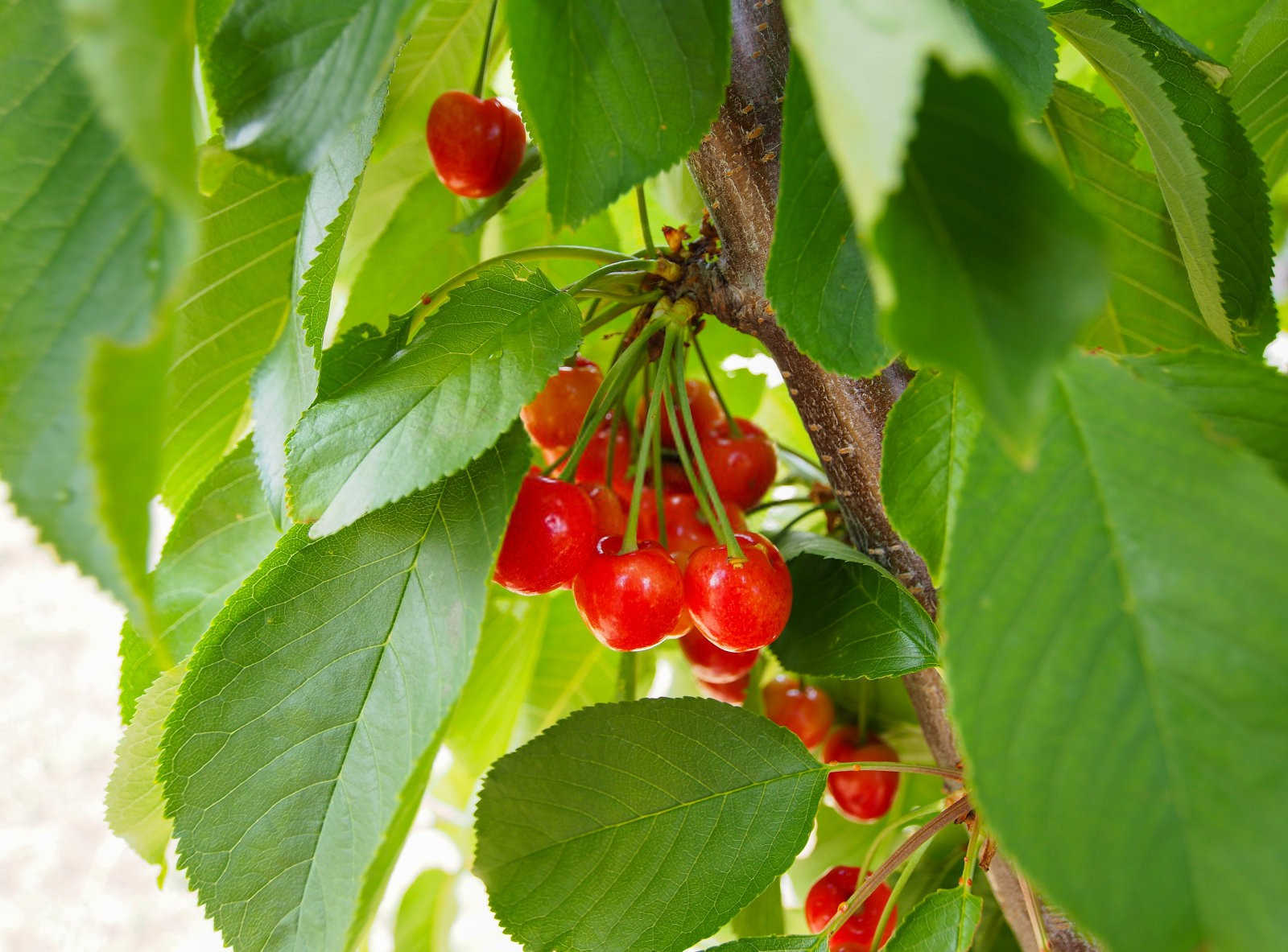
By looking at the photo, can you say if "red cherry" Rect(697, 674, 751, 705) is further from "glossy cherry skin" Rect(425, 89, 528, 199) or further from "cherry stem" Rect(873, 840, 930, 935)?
"glossy cherry skin" Rect(425, 89, 528, 199)

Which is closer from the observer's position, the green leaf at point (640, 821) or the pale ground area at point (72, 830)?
the green leaf at point (640, 821)

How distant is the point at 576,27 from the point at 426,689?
0.28 meters

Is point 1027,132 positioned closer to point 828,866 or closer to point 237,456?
point 237,456

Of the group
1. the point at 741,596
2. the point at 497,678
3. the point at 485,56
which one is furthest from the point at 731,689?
the point at 485,56

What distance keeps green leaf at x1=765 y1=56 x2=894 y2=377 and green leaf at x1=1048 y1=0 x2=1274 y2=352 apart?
21cm

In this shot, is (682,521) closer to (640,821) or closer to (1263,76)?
(640,821)

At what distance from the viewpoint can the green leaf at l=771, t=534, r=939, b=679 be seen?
565 mm

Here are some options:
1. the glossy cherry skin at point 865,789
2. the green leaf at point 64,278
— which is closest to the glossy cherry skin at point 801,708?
the glossy cherry skin at point 865,789

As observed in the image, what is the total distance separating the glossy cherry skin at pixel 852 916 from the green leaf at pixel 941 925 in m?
0.09

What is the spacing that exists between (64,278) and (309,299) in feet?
0.55

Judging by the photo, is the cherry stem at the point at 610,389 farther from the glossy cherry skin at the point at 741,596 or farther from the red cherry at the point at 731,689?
the red cherry at the point at 731,689

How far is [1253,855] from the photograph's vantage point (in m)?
0.28

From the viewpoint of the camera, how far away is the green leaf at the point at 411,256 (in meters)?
0.84

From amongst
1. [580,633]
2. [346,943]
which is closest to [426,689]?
[346,943]
